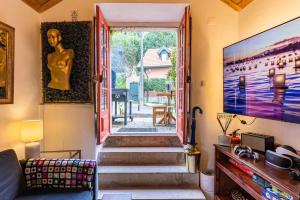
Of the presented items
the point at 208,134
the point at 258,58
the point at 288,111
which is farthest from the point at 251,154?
the point at 208,134

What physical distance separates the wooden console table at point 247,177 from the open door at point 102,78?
5.10 ft

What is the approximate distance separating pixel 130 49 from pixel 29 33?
270 inches

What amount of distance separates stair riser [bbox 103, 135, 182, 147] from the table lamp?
A: 1164mm

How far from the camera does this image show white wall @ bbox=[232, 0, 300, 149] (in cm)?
218

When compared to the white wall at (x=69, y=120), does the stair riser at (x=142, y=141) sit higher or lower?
lower

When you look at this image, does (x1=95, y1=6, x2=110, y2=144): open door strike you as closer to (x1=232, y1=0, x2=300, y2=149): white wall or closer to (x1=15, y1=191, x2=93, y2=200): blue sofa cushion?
(x1=15, y1=191, x2=93, y2=200): blue sofa cushion

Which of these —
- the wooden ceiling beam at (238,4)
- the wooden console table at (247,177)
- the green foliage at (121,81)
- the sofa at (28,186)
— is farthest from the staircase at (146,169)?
the green foliage at (121,81)

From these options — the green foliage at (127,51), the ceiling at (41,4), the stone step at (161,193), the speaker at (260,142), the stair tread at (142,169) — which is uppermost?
the green foliage at (127,51)

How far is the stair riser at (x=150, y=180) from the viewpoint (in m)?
3.10

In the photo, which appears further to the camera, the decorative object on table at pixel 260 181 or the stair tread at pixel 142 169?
the stair tread at pixel 142 169

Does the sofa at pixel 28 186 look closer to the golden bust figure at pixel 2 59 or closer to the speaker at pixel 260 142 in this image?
the golden bust figure at pixel 2 59

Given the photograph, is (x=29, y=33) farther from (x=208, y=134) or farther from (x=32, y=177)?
(x=208, y=134)

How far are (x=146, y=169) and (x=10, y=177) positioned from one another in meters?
1.63

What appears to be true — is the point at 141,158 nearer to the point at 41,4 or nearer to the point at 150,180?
the point at 150,180
